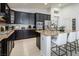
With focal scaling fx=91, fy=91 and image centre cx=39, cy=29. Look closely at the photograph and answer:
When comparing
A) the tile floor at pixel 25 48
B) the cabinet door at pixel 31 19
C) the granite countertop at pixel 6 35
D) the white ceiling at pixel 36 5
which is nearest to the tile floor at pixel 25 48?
the tile floor at pixel 25 48

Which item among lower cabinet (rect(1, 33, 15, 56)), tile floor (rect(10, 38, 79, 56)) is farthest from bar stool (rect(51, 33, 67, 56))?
lower cabinet (rect(1, 33, 15, 56))

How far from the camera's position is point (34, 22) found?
1.63 m

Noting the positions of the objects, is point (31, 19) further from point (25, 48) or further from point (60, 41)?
point (60, 41)

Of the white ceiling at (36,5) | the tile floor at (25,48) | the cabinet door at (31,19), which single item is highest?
the white ceiling at (36,5)

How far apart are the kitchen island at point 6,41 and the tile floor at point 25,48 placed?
9 cm

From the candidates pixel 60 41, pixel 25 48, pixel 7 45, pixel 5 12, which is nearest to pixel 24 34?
pixel 25 48

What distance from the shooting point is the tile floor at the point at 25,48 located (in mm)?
1597

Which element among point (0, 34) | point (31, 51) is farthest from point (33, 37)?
point (0, 34)

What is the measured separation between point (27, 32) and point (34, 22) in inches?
8.7

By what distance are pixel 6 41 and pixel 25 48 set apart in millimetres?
350

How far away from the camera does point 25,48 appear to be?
5.28 feet

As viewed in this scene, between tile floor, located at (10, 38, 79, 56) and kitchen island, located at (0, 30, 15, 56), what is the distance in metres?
0.09

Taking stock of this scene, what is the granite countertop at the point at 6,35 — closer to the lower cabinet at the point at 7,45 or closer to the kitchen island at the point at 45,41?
the lower cabinet at the point at 7,45

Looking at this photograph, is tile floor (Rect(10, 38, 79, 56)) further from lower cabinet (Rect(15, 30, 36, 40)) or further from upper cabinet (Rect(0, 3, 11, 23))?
upper cabinet (Rect(0, 3, 11, 23))
